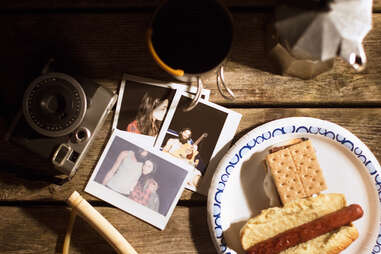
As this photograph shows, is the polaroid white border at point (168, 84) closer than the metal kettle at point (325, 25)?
No

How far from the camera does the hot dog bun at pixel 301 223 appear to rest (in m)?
0.76

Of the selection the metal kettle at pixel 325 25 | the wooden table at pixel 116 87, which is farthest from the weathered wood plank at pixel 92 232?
the metal kettle at pixel 325 25

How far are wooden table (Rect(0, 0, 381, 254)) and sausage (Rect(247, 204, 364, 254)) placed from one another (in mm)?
162

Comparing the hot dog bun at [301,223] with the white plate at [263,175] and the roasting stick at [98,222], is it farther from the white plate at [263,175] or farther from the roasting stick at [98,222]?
the roasting stick at [98,222]

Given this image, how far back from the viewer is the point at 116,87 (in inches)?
33.0

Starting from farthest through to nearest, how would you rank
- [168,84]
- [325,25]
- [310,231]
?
[168,84]
[310,231]
[325,25]

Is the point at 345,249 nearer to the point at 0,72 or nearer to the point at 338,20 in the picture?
the point at 338,20

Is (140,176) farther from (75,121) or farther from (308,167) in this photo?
(308,167)

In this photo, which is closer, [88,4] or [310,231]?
[310,231]

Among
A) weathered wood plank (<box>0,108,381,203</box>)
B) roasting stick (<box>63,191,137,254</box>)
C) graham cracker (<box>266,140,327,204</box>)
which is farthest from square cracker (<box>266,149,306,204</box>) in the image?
roasting stick (<box>63,191,137,254</box>)

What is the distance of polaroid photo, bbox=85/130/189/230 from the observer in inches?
32.5

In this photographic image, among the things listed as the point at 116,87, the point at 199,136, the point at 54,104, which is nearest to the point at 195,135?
the point at 199,136

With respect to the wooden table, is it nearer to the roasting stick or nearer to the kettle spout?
the roasting stick

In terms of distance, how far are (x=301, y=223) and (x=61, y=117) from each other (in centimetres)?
61
